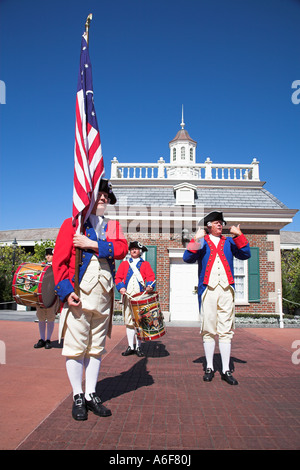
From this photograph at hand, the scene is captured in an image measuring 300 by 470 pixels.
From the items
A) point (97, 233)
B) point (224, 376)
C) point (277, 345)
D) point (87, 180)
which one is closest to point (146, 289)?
point (224, 376)

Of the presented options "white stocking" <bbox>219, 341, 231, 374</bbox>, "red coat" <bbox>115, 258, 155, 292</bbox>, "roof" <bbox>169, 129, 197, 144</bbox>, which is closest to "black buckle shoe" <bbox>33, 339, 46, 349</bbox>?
"red coat" <bbox>115, 258, 155, 292</bbox>

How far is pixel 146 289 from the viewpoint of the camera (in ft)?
17.5

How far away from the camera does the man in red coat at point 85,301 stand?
114 inches

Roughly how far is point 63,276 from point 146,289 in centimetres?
258

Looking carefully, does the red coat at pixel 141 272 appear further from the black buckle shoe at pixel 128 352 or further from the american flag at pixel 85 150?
the american flag at pixel 85 150

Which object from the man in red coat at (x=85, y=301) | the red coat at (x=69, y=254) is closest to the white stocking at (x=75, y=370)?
the man in red coat at (x=85, y=301)

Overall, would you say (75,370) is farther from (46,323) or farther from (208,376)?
(46,323)

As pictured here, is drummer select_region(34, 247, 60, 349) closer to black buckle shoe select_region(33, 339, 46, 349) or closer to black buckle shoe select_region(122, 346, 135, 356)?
black buckle shoe select_region(33, 339, 46, 349)

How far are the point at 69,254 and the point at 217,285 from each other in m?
2.11

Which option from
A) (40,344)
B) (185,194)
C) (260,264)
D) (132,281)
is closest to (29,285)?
(40,344)

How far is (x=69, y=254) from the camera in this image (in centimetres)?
297

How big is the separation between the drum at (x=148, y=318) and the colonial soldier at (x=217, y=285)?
2.09 feet

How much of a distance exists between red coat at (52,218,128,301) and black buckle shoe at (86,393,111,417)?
3.34ft

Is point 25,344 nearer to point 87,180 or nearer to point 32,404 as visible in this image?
point 32,404
